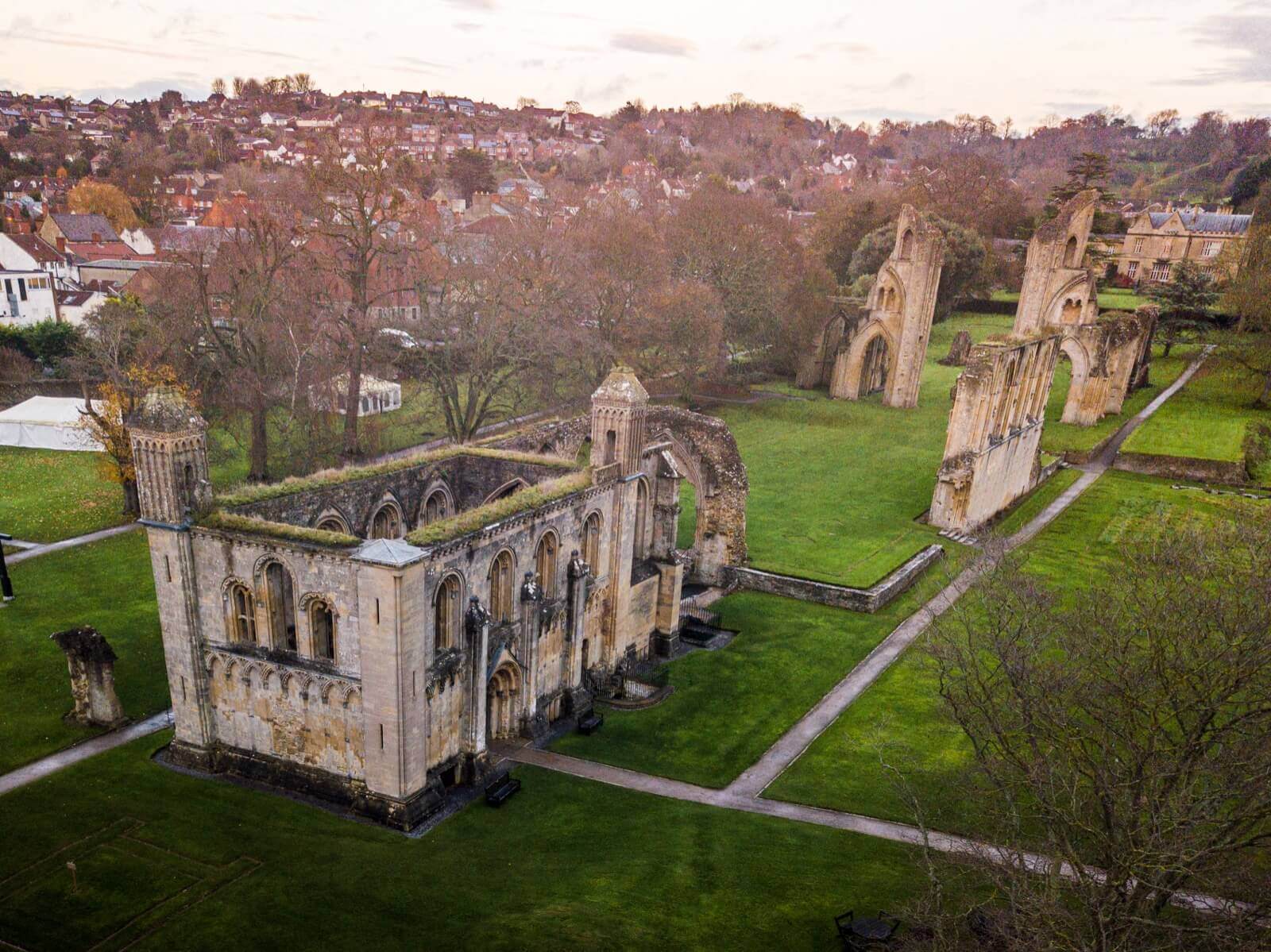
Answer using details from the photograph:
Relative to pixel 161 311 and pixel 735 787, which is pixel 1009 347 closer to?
pixel 735 787

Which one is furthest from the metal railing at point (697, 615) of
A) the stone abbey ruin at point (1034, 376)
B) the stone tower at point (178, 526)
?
the stone tower at point (178, 526)

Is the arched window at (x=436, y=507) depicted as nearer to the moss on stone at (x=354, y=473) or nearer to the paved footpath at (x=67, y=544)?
the moss on stone at (x=354, y=473)

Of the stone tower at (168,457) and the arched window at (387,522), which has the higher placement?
the stone tower at (168,457)

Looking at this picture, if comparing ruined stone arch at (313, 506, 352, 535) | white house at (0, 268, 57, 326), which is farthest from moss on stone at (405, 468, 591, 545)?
white house at (0, 268, 57, 326)

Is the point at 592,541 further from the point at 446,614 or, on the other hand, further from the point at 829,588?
the point at 829,588

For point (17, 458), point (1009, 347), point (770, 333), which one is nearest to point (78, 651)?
point (17, 458)

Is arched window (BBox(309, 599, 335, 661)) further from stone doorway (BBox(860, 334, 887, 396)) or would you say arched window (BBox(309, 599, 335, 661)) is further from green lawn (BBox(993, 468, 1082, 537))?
stone doorway (BBox(860, 334, 887, 396))
